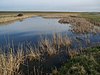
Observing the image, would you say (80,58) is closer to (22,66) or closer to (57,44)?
(22,66)

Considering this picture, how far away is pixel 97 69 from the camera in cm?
1122

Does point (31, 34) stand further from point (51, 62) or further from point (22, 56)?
point (22, 56)

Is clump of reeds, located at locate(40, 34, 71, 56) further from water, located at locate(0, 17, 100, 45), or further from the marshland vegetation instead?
water, located at locate(0, 17, 100, 45)

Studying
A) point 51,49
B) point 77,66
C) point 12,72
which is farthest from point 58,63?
point 12,72

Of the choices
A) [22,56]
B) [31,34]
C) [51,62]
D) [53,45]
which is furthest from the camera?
[31,34]

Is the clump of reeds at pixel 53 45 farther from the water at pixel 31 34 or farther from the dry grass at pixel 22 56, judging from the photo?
the water at pixel 31 34

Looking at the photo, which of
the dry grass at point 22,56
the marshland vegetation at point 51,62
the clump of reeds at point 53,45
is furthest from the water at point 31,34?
the marshland vegetation at point 51,62

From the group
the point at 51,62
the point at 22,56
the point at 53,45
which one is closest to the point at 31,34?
the point at 53,45

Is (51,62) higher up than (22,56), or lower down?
lower down

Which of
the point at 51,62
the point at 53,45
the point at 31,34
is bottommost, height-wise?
the point at 31,34

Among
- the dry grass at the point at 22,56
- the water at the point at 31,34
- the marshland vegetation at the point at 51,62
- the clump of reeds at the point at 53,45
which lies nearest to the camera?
the dry grass at the point at 22,56

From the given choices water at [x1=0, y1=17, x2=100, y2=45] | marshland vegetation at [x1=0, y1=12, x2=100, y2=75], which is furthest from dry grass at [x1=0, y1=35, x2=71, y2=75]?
water at [x1=0, y1=17, x2=100, y2=45]

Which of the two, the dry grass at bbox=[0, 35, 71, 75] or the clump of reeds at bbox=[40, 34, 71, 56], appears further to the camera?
the clump of reeds at bbox=[40, 34, 71, 56]

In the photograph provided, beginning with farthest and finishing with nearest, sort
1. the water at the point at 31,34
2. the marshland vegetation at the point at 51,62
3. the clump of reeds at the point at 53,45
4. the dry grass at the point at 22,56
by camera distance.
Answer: the water at the point at 31,34 → the clump of reeds at the point at 53,45 → the marshland vegetation at the point at 51,62 → the dry grass at the point at 22,56
